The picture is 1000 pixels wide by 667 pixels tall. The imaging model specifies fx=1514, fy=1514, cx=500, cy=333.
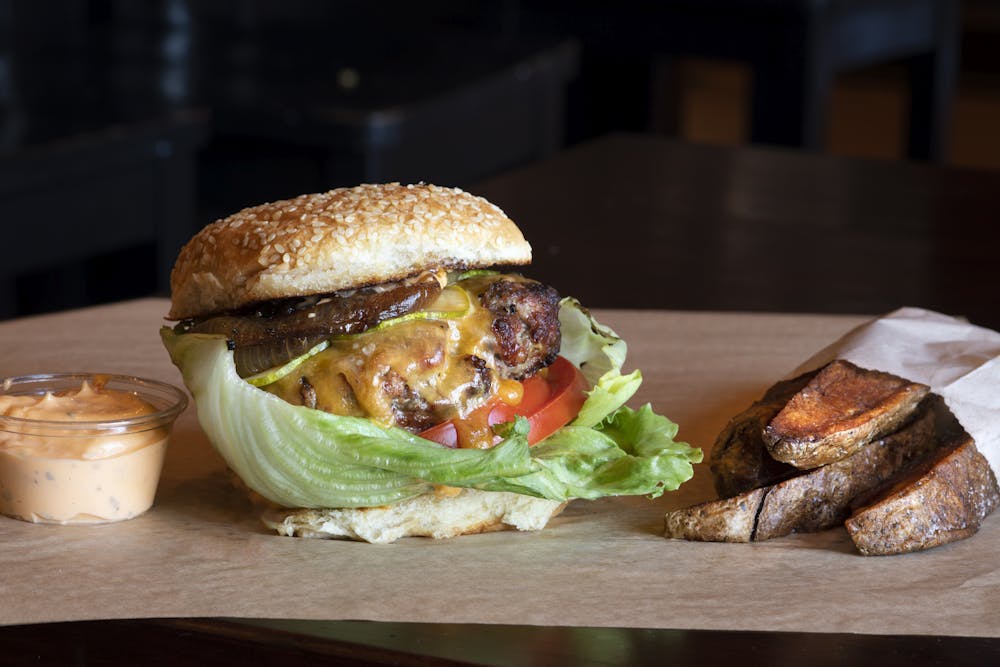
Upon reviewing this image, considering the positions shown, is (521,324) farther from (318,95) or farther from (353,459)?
(318,95)

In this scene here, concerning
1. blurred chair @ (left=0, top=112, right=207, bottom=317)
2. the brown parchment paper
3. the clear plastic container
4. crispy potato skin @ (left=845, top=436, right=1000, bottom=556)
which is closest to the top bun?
the clear plastic container

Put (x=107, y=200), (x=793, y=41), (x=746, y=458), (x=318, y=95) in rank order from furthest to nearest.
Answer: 1. (x=793, y=41)
2. (x=318, y=95)
3. (x=107, y=200)
4. (x=746, y=458)

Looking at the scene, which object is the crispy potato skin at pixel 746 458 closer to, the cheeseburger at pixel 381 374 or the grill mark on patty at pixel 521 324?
the cheeseburger at pixel 381 374

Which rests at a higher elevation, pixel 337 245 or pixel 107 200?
pixel 337 245

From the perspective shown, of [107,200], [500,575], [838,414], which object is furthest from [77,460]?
[107,200]

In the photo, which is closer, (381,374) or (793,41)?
(381,374)

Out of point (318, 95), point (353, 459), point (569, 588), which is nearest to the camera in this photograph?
point (569, 588)

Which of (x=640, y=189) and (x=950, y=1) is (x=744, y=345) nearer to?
(x=640, y=189)
